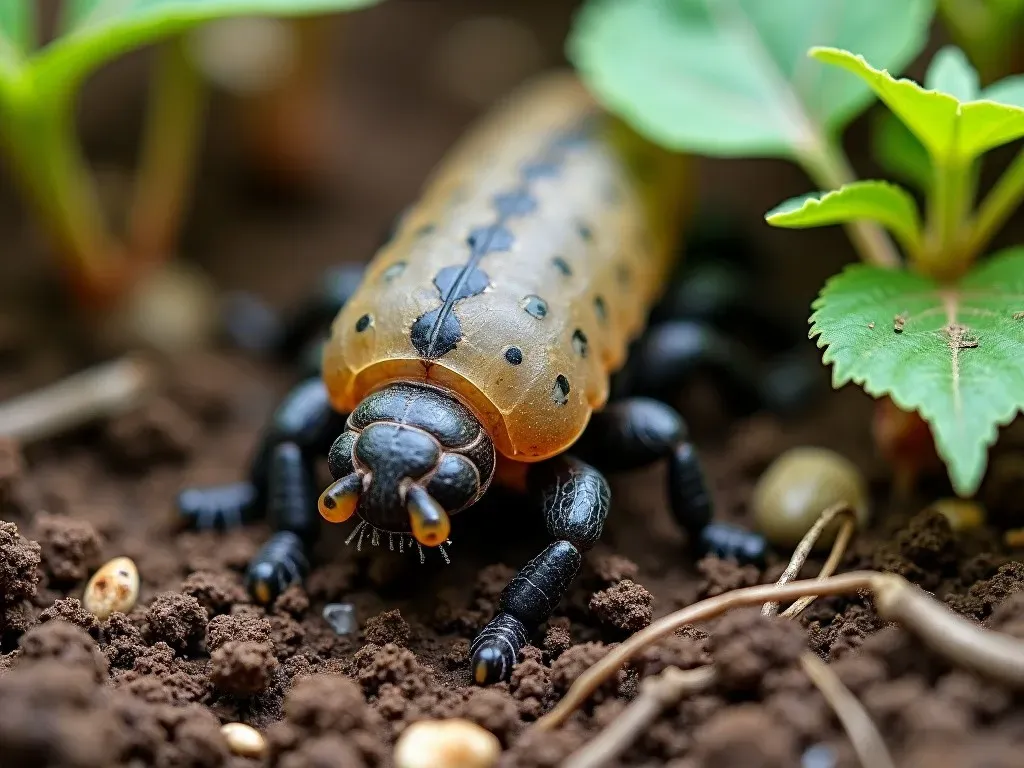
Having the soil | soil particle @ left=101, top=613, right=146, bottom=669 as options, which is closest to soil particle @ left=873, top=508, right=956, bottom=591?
the soil

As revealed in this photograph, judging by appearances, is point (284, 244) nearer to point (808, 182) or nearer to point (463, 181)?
point (463, 181)

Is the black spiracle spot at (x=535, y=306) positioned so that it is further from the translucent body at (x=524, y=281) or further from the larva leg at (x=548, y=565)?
the larva leg at (x=548, y=565)

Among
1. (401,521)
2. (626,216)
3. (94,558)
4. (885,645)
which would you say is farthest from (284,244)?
(885,645)

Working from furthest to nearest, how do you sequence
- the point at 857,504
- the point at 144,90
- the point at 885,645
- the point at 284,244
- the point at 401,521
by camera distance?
the point at 144,90 → the point at 284,244 → the point at 857,504 → the point at 401,521 → the point at 885,645

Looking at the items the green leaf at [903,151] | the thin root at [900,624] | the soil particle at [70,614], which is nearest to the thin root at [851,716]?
the thin root at [900,624]

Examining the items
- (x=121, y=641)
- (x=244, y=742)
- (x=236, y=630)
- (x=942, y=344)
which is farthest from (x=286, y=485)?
(x=942, y=344)

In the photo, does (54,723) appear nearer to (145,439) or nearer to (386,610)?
(386,610)
